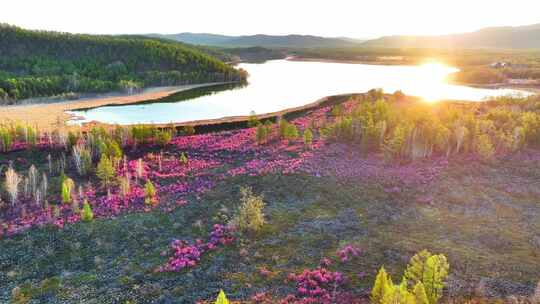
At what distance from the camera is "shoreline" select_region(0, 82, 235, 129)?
5781 cm

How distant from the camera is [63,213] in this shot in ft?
88.8

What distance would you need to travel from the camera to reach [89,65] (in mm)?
103250

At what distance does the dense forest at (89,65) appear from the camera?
86.6 m

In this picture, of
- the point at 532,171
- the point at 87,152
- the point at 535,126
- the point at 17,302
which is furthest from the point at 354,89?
the point at 17,302

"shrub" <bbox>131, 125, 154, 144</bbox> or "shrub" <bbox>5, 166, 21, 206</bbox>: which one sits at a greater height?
"shrub" <bbox>131, 125, 154, 144</bbox>

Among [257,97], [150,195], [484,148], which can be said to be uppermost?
[257,97]

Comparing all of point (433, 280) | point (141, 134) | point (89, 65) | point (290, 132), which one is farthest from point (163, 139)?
point (89, 65)

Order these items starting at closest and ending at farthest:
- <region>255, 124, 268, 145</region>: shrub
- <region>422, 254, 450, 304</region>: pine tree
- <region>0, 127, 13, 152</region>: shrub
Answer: <region>422, 254, 450, 304</region>: pine tree
<region>0, 127, 13, 152</region>: shrub
<region>255, 124, 268, 145</region>: shrub

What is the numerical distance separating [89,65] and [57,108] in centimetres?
3807

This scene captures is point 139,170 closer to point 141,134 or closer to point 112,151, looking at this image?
point 112,151

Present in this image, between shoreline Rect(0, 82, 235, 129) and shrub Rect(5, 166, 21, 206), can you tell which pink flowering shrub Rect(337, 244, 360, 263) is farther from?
shoreline Rect(0, 82, 235, 129)

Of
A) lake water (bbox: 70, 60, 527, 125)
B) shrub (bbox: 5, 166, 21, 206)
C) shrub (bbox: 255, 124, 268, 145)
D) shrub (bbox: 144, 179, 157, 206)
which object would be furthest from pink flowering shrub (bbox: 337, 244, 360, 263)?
lake water (bbox: 70, 60, 527, 125)

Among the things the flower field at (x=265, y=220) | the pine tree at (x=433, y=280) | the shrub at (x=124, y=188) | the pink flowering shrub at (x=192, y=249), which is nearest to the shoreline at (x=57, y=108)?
the flower field at (x=265, y=220)

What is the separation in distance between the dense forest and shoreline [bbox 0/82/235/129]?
19.2 ft
